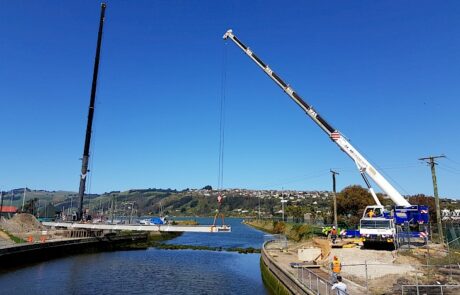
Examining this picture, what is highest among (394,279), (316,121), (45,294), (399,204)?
(316,121)

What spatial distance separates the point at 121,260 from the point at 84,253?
1282cm

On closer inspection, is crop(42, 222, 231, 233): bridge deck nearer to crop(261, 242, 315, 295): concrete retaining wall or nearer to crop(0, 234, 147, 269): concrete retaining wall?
crop(0, 234, 147, 269): concrete retaining wall

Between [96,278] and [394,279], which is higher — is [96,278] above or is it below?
below

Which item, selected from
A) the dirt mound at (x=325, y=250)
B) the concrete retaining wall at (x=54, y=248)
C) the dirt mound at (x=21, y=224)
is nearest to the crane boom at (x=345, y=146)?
the dirt mound at (x=325, y=250)

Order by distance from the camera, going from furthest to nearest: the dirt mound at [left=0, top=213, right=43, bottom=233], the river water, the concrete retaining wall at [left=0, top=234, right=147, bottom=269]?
the dirt mound at [left=0, top=213, right=43, bottom=233] → the concrete retaining wall at [left=0, top=234, right=147, bottom=269] → the river water

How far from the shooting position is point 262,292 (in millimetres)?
35688

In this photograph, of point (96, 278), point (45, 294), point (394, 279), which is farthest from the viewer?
point (96, 278)

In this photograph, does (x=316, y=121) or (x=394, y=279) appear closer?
(x=394, y=279)

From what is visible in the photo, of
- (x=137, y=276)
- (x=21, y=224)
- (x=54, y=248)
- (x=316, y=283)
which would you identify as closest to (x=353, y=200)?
(x=137, y=276)

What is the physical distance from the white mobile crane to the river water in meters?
13.2

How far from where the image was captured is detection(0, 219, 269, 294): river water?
1417 inches

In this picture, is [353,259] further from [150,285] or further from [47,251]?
[47,251]

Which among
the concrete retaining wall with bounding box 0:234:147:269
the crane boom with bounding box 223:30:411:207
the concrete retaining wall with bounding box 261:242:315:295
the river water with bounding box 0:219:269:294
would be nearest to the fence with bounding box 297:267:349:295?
the concrete retaining wall with bounding box 261:242:315:295

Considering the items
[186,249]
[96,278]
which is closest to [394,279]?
[96,278]
